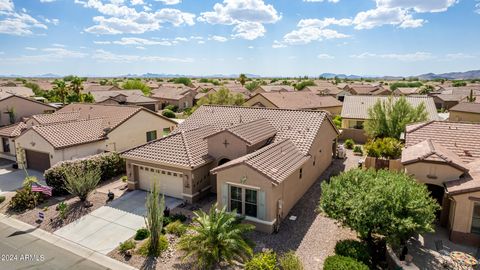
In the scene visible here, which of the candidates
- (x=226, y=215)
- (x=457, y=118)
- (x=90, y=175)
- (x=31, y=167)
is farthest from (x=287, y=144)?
(x=457, y=118)

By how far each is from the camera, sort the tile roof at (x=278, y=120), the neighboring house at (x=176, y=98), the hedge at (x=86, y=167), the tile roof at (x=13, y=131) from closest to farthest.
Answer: the hedge at (x=86, y=167) < the tile roof at (x=278, y=120) < the tile roof at (x=13, y=131) < the neighboring house at (x=176, y=98)

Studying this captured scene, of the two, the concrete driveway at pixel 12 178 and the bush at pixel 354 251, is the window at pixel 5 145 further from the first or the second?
the bush at pixel 354 251

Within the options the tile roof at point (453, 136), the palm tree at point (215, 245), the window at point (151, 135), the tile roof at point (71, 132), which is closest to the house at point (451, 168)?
the tile roof at point (453, 136)

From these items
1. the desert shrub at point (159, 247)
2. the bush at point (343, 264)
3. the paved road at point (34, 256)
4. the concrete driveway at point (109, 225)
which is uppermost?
the bush at point (343, 264)

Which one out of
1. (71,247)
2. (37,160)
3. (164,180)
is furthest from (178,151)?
(37,160)

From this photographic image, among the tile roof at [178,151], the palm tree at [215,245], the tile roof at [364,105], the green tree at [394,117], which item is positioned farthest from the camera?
the tile roof at [364,105]

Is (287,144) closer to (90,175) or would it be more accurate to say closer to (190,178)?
(190,178)

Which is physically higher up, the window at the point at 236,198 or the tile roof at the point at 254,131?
the tile roof at the point at 254,131

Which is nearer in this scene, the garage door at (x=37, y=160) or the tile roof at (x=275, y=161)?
the tile roof at (x=275, y=161)
